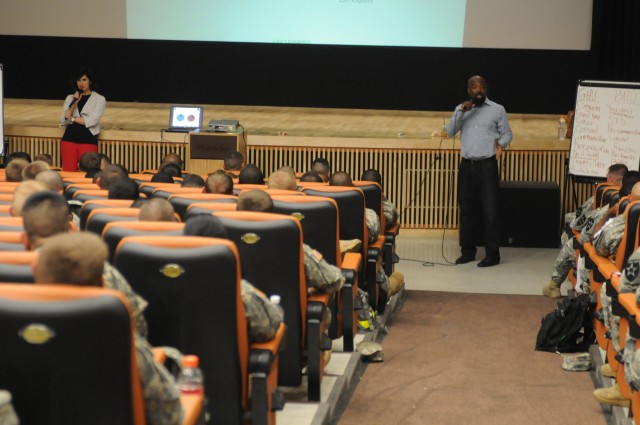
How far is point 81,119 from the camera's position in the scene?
10.2 m

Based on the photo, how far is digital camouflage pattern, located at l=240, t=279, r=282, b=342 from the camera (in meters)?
3.52

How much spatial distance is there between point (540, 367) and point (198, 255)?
3.06 metres

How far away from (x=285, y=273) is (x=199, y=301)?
0.94 metres

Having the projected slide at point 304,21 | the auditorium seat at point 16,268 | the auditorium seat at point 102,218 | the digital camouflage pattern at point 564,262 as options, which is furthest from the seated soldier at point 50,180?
the projected slide at point 304,21

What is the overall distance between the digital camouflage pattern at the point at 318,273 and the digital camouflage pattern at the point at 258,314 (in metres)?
0.79

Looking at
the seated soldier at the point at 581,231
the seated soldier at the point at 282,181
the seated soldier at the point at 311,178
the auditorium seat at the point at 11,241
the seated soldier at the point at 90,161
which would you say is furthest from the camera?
the seated soldier at the point at 90,161

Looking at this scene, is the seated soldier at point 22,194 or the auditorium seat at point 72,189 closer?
the seated soldier at point 22,194

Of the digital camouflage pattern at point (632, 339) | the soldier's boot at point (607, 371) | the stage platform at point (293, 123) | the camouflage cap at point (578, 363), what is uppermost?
the stage platform at point (293, 123)

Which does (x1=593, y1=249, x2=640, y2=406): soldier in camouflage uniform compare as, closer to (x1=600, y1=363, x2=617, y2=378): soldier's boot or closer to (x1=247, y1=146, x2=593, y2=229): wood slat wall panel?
(x1=600, y1=363, x2=617, y2=378): soldier's boot

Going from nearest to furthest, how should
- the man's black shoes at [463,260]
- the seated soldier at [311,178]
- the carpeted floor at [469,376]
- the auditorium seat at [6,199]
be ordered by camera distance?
the carpeted floor at [469,376], the auditorium seat at [6,199], the seated soldier at [311,178], the man's black shoes at [463,260]

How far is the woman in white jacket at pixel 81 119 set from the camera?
10.2 meters

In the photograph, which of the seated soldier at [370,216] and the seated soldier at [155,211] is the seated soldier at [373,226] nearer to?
the seated soldier at [370,216]

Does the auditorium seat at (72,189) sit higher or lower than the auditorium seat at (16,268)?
lower

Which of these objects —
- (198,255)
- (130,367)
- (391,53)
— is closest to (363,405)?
(198,255)
